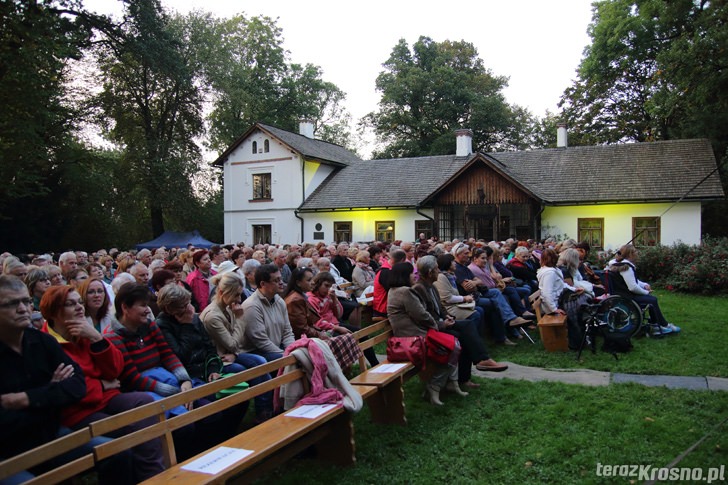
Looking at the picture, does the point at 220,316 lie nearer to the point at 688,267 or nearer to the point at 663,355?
the point at 663,355

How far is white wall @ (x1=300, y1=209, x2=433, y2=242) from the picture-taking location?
84.8ft

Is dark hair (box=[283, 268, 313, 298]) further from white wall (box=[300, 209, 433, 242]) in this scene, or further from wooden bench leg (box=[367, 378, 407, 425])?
white wall (box=[300, 209, 433, 242])

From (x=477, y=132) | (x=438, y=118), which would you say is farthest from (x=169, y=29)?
(x=477, y=132)

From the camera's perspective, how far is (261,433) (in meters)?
3.77

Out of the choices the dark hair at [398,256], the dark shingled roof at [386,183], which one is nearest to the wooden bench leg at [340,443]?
the dark hair at [398,256]

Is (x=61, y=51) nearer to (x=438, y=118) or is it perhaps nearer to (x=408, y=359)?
(x=408, y=359)

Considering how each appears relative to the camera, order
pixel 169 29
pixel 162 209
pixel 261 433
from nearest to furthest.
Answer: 1. pixel 261 433
2. pixel 169 29
3. pixel 162 209

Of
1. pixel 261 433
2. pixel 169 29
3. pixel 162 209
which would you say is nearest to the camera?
pixel 261 433

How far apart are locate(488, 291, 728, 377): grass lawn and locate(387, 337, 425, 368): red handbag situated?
2375 millimetres

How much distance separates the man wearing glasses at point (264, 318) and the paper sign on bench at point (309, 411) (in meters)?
1.16

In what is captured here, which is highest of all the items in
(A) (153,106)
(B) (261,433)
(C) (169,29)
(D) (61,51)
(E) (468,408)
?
(C) (169,29)

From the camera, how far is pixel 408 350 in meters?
5.68

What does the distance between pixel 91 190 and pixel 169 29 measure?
31.0ft

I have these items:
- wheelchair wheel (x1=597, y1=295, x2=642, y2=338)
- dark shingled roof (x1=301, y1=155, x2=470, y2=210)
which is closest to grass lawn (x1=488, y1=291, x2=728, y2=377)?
wheelchair wheel (x1=597, y1=295, x2=642, y2=338)
